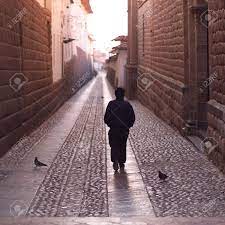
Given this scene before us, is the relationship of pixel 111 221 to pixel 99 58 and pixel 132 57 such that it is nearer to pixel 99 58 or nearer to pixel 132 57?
pixel 132 57

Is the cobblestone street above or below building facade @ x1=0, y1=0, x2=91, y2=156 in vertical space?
below

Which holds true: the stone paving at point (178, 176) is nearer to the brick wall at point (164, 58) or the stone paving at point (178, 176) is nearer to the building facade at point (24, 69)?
the brick wall at point (164, 58)

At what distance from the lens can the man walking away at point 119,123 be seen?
31.5 ft

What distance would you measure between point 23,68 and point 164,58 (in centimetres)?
534

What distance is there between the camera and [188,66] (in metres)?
13.5

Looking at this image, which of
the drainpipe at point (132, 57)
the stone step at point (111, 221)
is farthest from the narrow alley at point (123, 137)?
the drainpipe at point (132, 57)

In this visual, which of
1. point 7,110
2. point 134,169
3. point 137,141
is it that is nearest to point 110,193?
point 134,169

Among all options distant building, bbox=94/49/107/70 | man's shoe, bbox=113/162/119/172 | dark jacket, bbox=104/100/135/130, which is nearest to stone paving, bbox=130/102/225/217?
man's shoe, bbox=113/162/119/172

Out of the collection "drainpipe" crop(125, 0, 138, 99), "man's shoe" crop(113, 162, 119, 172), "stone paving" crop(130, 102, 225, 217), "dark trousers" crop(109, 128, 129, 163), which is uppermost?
"drainpipe" crop(125, 0, 138, 99)

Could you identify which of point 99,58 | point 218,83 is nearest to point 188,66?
point 218,83

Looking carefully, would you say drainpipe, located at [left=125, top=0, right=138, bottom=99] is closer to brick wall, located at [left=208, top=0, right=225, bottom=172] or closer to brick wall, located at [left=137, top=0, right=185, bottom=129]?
brick wall, located at [left=137, top=0, right=185, bottom=129]

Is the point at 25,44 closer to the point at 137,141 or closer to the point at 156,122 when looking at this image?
the point at 137,141

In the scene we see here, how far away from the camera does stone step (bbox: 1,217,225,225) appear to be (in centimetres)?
611

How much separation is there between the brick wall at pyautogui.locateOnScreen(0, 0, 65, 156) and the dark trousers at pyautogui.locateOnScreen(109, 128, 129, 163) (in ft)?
8.21
